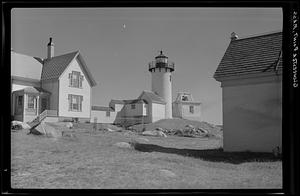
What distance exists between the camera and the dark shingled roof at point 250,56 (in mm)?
8220

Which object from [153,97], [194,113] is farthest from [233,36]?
[153,97]

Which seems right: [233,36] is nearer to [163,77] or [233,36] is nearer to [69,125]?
[163,77]

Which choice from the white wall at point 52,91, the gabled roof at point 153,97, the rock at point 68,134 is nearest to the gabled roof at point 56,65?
the white wall at point 52,91

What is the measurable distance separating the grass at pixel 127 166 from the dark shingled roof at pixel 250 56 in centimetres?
244

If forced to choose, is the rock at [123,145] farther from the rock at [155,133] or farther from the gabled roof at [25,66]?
the gabled roof at [25,66]

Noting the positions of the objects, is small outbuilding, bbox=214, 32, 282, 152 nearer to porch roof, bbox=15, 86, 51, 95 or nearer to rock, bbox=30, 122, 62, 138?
rock, bbox=30, 122, 62, 138

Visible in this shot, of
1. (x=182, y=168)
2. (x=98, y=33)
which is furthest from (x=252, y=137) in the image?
(x=98, y=33)

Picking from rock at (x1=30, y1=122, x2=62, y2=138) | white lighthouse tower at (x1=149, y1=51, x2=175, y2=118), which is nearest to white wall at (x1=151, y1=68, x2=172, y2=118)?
white lighthouse tower at (x1=149, y1=51, x2=175, y2=118)

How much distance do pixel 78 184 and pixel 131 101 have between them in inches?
136
